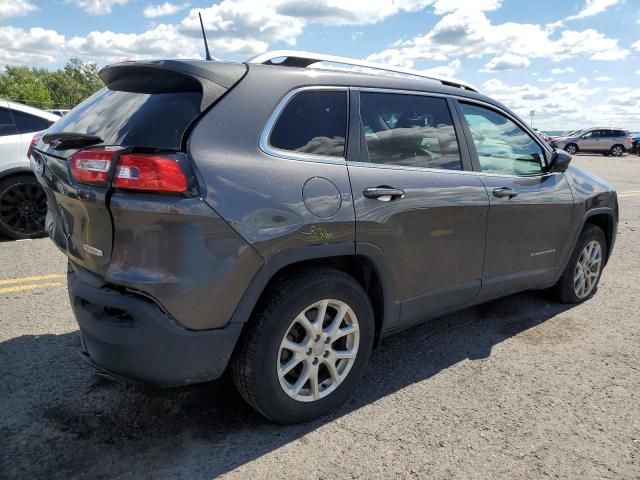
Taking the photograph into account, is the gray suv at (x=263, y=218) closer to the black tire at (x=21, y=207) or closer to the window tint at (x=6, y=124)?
the black tire at (x=21, y=207)

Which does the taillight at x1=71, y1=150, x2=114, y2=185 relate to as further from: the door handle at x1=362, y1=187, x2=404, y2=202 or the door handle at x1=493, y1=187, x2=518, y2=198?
the door handle at x1=493, y1=187, x2=518, y2=198

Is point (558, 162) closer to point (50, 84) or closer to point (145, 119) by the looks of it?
point (145, 119)

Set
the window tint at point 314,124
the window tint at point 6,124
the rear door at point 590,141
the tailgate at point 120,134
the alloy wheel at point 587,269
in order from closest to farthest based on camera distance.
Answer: the tailgate at point 120,134 → the window tint at point 314,124 → the alloy wheel at point 587,269 → the window tint at point 6,124 → the rear door at point 590,141

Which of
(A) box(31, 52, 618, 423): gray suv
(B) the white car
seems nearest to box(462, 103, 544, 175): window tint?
(A) box(31, 52, 618, 423): gray suv

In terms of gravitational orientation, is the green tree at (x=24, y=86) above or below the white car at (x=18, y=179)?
above

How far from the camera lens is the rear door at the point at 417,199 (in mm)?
2812

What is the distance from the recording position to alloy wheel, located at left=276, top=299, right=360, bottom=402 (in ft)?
8.65

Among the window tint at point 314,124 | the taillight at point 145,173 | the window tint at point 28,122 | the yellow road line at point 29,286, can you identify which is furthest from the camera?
the window tint at point 28,122

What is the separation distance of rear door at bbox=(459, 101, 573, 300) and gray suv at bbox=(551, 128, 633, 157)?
31.8m

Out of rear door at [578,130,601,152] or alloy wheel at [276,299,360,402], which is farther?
rear door at [578,130,601,152]

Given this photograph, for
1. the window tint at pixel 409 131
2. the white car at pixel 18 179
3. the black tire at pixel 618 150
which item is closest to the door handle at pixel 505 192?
the window tint at pixel 409 131

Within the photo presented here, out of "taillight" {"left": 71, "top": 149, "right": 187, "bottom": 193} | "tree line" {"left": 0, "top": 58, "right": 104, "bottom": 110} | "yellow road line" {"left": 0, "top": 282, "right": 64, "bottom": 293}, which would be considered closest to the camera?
"taillight" {"left": 71, "top": 149, "right": 187, "bottom": 193}

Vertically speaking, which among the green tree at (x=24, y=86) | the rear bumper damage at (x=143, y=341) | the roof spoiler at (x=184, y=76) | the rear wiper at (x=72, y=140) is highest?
the green tree at (x=24, y=86)

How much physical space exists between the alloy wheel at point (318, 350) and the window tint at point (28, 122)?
5.52 meters
